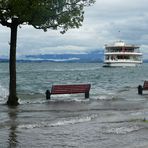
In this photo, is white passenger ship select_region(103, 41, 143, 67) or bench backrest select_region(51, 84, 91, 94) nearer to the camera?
bench backrest select_region(51, 84, 91, 94)

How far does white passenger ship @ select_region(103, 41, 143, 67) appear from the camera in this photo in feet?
486

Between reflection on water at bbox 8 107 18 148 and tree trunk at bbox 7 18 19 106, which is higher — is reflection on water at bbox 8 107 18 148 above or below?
below

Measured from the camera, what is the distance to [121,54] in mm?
148250

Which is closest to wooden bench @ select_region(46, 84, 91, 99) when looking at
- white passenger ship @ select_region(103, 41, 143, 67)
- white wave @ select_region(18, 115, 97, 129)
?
white wave @ select_region(18, 115, 97, 129)

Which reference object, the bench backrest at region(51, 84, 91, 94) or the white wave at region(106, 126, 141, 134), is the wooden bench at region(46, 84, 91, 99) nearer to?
the bench backrest at region(51, 84, 91, 94)

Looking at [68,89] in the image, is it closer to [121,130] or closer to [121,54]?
[121,130]

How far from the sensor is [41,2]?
76.0 ft

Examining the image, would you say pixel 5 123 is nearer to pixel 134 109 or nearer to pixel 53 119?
pixel 53 119

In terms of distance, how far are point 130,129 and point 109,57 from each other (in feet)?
452

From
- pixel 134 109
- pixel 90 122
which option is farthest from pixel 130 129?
pixel 134 109

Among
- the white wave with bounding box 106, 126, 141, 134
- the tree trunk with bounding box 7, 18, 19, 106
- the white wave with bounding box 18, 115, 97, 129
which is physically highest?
the tree trunk with bounding box 7, 18, 19, 106

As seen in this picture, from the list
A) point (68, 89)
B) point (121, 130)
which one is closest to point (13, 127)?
point (121, 130)

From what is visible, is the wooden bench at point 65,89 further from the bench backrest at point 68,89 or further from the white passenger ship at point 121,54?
the white passenger ship at point 121,54

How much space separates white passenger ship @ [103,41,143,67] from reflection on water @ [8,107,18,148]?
413ft
